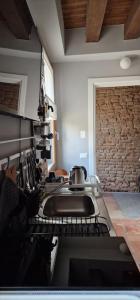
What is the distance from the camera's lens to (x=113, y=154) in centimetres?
525

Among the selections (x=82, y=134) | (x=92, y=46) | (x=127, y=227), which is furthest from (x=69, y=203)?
(x=92, y=46)

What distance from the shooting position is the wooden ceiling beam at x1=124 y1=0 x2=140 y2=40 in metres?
2.20

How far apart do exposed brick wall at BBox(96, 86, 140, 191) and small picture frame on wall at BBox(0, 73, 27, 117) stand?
3.92m

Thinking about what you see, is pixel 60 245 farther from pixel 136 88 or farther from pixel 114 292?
pixel 136 88

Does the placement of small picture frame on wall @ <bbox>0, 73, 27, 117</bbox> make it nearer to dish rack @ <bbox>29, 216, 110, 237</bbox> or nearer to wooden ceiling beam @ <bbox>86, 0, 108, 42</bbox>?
dish rack @ <bbox>29, 216, 110, 237</bbox>

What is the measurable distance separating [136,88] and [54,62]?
239cm

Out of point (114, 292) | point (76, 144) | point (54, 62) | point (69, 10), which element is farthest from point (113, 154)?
point (114, 292)

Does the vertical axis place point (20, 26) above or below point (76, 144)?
above

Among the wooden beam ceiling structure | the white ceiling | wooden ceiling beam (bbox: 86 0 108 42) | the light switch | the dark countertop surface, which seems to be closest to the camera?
the dark countertop surface

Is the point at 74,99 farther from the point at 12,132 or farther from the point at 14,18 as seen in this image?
the point at 14,18

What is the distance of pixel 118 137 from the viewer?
17.0ft

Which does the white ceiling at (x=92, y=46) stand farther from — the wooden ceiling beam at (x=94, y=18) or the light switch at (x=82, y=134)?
the light switch at (x=82, y=134)

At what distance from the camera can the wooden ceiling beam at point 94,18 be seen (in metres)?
1.99

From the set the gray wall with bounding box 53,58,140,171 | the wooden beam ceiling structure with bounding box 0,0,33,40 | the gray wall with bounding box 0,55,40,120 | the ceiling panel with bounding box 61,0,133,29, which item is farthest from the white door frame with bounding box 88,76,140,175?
the wooden beam ceiling structure with bounding box 0,0,33,40
